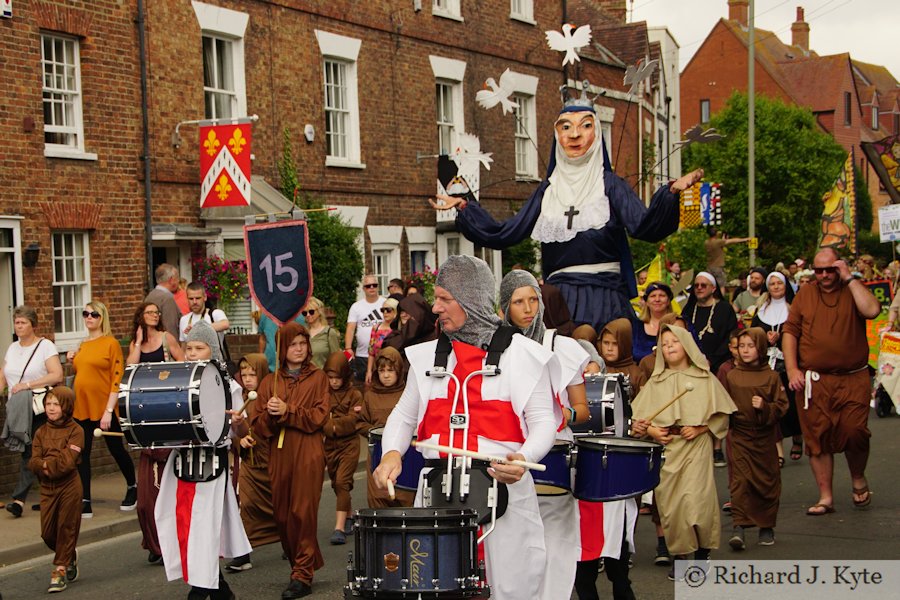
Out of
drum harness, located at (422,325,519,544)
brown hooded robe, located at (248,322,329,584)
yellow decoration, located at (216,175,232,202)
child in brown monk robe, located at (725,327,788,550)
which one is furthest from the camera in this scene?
yellow decoration, located at (216,175,232,202)

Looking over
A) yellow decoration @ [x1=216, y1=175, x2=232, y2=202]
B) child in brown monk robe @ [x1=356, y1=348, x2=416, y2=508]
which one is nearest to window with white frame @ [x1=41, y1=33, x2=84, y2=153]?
yellow decoration @ [x1=216, y1=175, x2=232, y2=202]

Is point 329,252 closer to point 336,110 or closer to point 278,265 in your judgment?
point 336,110

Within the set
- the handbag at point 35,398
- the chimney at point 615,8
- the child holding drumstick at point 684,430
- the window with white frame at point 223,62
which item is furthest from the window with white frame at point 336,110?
the chimney at point 615,8

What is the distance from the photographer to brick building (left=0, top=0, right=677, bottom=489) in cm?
1717

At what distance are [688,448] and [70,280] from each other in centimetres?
1137

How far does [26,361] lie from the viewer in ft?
39.0

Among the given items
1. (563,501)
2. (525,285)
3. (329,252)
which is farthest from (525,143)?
(563,501)

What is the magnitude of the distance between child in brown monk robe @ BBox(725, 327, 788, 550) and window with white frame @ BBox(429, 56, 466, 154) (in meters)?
16.5

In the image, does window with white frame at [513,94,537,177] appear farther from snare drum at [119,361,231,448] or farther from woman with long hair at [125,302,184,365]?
snare drum at [119,361,231,448]

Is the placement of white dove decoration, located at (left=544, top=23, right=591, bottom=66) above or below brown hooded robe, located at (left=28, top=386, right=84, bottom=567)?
above

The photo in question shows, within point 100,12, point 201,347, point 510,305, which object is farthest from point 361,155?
point 510,305

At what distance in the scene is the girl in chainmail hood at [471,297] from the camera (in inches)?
225

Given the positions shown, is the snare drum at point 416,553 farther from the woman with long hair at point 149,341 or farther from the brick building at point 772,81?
the brick building at point 772,81

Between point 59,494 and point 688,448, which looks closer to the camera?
point 688,448
